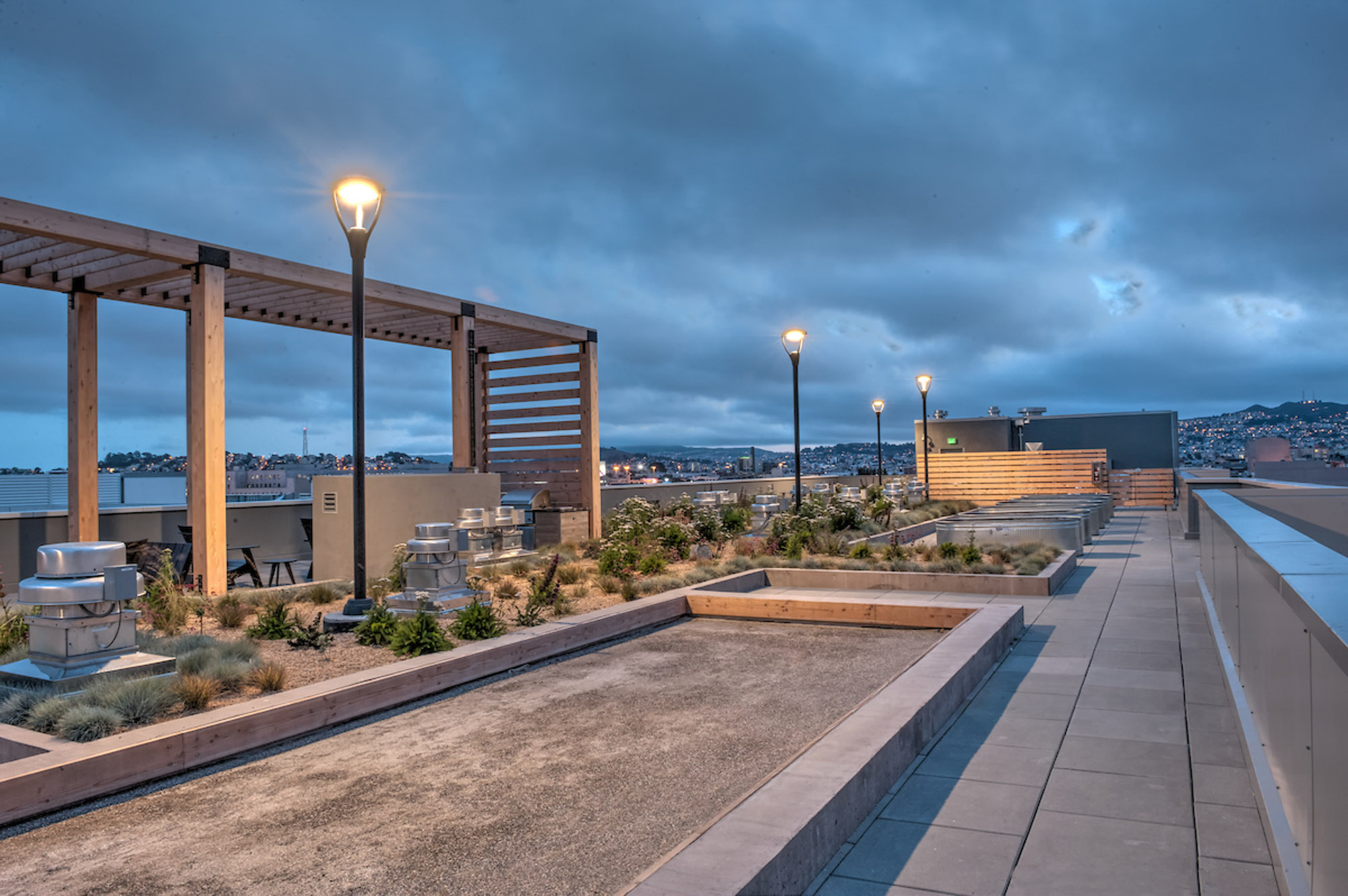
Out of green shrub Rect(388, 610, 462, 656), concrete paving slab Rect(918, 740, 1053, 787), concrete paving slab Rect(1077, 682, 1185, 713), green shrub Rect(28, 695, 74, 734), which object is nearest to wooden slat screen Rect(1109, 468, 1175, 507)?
concrete paving slab Rect(1077, 682, 1185, 713)

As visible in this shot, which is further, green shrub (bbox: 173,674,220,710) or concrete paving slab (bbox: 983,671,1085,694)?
concrete paving slab (bbox: 983,671,1085,694)

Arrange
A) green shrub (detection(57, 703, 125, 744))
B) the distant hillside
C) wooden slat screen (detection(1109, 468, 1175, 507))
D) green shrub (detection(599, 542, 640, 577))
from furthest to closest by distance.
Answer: the distant hillside, wooden slat screen (detection(1109, 468, 1175, 507)), green shrub (detection(599, 542, 640, 577)), green shrub (detection(57, 703, 125, 744))

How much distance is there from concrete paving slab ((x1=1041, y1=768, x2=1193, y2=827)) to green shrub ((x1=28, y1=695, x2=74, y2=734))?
208 inches

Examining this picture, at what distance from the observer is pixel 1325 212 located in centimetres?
9781

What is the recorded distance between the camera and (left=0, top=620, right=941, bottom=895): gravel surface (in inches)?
128

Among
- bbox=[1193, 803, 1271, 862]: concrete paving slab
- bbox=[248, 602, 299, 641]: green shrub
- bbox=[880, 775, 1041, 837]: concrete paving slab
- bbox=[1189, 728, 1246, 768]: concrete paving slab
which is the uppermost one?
bbox=[248, 602, 299, 641]: green shrub

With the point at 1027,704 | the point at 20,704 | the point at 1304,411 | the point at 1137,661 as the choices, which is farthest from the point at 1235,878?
the point at 1304,411

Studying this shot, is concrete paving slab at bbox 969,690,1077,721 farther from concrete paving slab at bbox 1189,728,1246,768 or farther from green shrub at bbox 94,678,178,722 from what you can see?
green shrub at bbox 94,678,178,722

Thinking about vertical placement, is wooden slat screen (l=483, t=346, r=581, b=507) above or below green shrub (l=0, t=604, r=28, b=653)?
above

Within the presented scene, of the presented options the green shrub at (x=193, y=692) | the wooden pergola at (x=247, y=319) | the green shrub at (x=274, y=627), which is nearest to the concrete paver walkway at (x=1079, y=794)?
the green shrub at (x=193, y=692)

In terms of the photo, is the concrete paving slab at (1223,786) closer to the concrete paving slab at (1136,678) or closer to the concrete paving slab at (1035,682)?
the concrete paving slab at (1035,682)

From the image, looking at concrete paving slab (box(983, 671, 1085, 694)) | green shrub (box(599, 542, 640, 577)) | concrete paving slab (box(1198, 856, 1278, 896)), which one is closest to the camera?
concrete paving slab (box(1198, 856, 1278, 896))

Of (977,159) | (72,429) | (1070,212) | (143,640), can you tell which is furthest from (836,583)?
(1070,212)

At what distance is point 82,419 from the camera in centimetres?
1136
